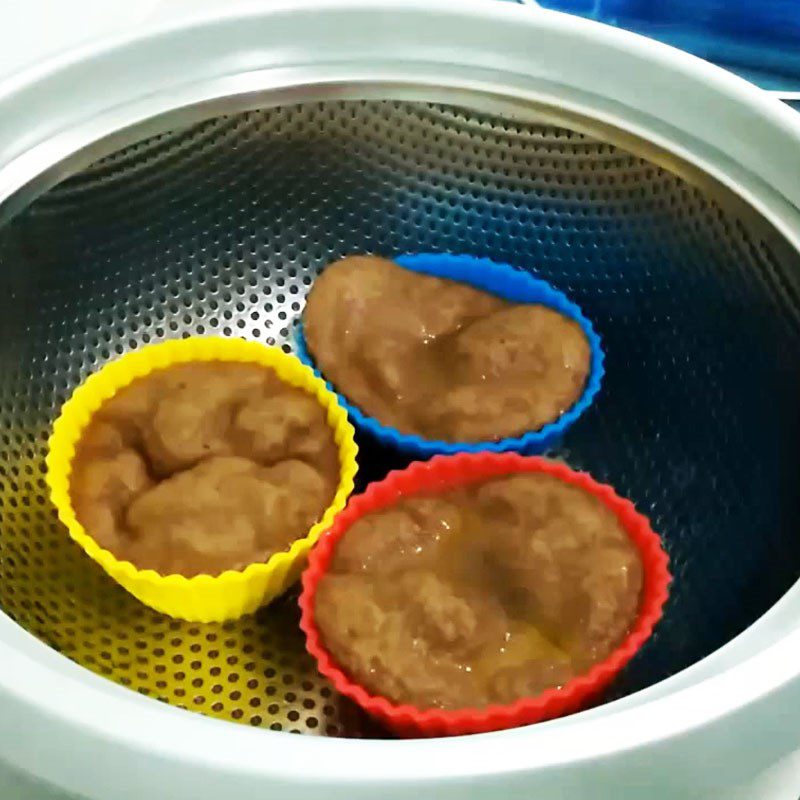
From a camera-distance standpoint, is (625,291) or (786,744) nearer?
(786,744)

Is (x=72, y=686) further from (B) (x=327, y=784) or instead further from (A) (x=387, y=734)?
(A) (x=387, y=734)

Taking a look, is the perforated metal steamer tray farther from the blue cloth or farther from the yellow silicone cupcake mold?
the blue cloth

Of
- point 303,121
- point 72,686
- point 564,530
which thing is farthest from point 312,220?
point 72,686

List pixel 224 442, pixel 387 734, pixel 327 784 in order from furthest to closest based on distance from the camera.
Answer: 1. pixel 224 442
2. pixel 387 734
3. pixel 327 784

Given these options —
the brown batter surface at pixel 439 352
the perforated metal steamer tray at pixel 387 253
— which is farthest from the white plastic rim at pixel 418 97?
the brown batter surface at pixel 439 352

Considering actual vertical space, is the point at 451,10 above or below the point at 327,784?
above

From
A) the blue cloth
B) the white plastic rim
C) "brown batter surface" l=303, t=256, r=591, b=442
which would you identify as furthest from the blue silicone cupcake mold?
the blue cloth

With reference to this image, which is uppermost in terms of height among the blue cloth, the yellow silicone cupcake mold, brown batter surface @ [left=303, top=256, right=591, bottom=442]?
the blue cloth
